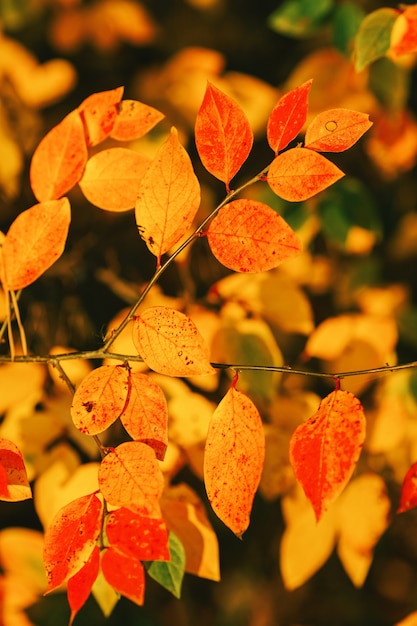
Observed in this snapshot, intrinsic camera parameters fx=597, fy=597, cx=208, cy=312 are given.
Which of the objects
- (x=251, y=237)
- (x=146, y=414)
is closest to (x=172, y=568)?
(x=146, y=414)

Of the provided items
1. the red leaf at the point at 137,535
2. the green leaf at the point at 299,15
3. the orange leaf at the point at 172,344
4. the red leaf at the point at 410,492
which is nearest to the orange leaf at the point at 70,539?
the red leaf at the point at 137,535

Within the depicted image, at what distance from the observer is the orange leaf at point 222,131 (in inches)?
18.4

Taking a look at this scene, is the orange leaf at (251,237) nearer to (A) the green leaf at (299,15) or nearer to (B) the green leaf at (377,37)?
(B) the green leaf at (377,37)

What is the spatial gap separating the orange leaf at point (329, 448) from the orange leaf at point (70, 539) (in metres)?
0.18

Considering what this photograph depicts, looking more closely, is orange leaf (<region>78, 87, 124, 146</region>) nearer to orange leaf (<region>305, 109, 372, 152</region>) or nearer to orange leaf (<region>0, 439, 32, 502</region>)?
orange leaf (<region>305, 109, 372, 152</region>)

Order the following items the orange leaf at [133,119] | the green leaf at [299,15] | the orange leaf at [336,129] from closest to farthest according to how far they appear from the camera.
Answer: the orange leaf at [336,129] → the orange leaf at [133,119] → the green leaf at [299,15]

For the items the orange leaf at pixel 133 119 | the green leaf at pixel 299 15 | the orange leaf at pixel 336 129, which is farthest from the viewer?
the green leaf at pixel 299 15

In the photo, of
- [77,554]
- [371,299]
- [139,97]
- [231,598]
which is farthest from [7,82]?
[231,598]

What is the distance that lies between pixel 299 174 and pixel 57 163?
22 cm

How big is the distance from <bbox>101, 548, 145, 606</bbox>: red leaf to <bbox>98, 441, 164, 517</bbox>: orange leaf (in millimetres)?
75

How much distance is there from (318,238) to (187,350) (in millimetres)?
850

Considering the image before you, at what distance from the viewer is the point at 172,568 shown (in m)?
0.56

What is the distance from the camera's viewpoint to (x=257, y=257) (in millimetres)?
465

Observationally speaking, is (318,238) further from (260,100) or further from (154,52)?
(154,52)
